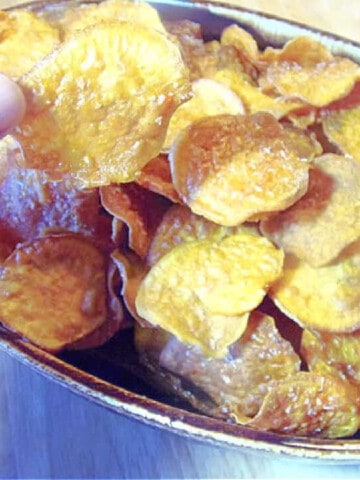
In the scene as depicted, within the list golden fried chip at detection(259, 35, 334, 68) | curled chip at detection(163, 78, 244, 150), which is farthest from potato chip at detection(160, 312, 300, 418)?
golden fried chip at detection(259, 35, 334, 68)

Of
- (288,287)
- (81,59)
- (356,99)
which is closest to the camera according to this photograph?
(81,59)

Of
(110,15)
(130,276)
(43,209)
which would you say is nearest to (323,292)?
(130,276)

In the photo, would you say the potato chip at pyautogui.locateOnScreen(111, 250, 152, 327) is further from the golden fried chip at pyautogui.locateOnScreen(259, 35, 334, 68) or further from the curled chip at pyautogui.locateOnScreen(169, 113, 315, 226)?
the golden fried chip at pyautogui.locateOnScreen(259, 35, 334, 68)

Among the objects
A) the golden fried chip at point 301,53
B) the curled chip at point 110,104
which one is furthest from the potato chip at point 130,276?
the golden fried chip at point 301,53

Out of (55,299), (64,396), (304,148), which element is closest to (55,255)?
(55,299)

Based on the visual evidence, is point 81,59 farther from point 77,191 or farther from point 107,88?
point 77,191
